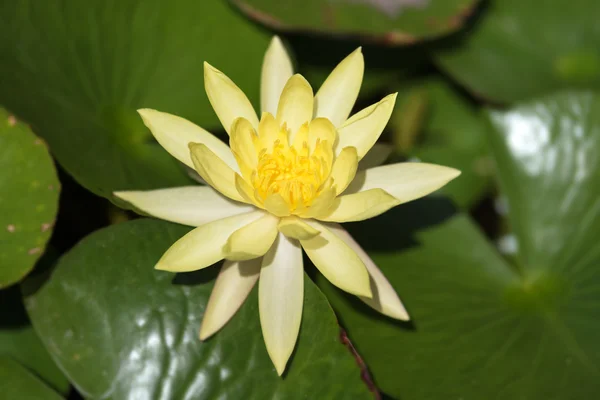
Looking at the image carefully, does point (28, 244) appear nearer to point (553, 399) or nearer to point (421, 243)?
point (421, 243)

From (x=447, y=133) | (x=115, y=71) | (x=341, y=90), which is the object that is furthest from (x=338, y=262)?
(x=447, y=133)

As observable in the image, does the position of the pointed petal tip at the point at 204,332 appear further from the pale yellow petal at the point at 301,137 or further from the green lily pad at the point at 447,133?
the green lily pad at the point at 447,133

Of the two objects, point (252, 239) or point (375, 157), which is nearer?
point (252, 239)

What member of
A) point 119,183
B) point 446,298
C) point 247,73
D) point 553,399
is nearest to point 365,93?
point 247,73

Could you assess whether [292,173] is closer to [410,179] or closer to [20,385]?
[410,179]

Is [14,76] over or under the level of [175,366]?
over

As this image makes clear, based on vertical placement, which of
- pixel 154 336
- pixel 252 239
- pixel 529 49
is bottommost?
pixel 154 336
